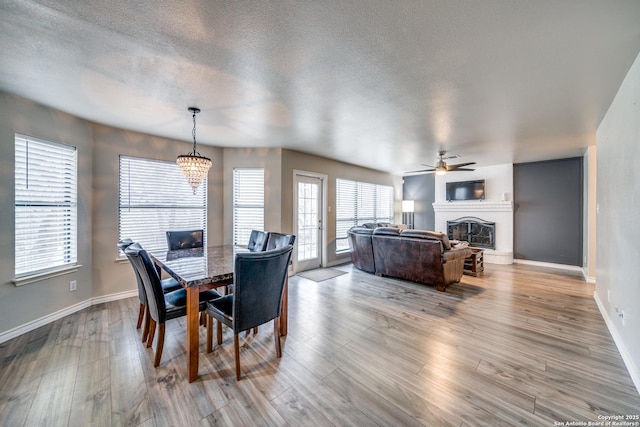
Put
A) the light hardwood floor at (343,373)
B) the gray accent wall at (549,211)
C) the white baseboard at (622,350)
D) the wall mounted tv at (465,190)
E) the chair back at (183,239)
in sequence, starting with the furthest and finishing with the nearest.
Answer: the wall mounted tv at (465,190), the gray accent wall at (549,211), the chair back at (183,239), the white baseboard at (622,350), the light hardwood floor at (343,373)

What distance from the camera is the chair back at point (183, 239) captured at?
356 centimetres

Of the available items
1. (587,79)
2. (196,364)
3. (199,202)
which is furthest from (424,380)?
(199,202)

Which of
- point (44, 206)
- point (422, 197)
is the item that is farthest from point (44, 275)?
point (422, 197)

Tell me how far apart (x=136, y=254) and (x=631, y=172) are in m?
4.16

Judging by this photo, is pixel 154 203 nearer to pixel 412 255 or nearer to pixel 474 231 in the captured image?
pixel 412 255

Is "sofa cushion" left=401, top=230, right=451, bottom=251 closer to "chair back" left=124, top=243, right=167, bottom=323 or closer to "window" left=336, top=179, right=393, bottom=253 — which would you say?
"window" left=336, top=179, right=393, bottom=253

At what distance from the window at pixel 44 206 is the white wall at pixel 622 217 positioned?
5.78 metres

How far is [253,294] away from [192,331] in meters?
0.54

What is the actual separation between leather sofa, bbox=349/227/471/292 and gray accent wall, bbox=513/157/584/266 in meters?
2.73

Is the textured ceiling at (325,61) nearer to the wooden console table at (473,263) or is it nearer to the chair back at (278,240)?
the chair back at (278,240)

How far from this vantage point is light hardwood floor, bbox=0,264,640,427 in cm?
163

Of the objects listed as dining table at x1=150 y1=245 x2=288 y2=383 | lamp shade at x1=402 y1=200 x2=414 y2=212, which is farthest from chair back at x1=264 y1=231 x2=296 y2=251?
lamp shade at x1=402 y1=200 x2=414 y2=212

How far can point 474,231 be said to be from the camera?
6668 mm

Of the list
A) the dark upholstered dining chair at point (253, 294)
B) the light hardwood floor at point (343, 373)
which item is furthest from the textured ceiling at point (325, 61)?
the light hardwood floor at point (343, 373)
